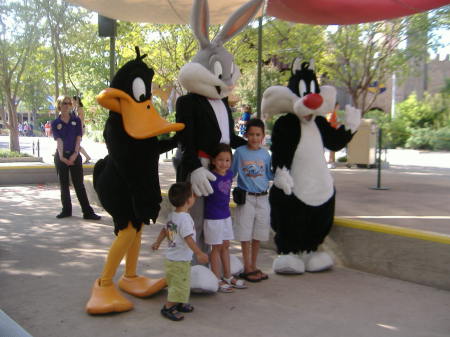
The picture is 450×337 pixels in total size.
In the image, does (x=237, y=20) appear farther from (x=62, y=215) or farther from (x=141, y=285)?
(x=62, y=215)

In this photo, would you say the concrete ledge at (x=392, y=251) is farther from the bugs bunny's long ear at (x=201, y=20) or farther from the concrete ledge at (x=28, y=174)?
the concrete ledge at (x=28, y=174)

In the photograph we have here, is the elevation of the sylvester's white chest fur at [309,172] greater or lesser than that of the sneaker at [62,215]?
greater

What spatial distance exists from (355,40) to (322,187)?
362 inches

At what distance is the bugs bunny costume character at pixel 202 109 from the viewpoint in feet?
12.5

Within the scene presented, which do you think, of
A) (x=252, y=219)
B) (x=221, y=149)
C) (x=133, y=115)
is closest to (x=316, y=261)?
(x=252, y=219)

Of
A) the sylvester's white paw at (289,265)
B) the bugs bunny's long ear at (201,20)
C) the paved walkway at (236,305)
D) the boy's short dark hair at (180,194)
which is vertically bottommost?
the paved walkway at (236,305)

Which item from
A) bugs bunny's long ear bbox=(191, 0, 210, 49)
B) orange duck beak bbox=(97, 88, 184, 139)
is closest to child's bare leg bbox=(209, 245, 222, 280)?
orange duck beak bbox=(97, 88, 184, 139)

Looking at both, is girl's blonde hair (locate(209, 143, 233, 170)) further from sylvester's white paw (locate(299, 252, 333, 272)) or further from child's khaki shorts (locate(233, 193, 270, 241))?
sylvester's white paw (locate(299, 252, 333, 272))

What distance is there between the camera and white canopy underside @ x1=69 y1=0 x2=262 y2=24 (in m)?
5.81

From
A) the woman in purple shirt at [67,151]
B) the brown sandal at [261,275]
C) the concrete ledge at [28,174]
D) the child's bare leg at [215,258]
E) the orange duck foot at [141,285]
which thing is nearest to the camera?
the orange duck foot at [141,285]

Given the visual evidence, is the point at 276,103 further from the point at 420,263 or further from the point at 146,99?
the point at 420,263

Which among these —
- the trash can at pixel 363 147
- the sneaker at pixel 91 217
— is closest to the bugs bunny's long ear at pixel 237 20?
the sneaker at pixel 91 217

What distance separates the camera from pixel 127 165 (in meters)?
3.44

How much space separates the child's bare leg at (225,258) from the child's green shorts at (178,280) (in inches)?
23.3
